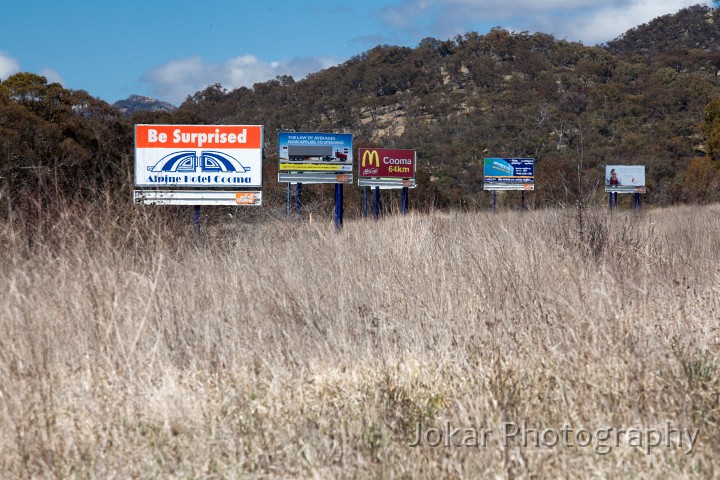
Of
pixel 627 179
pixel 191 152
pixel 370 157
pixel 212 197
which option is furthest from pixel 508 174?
pixel 191 152

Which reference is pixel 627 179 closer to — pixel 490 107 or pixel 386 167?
pixel 386 167

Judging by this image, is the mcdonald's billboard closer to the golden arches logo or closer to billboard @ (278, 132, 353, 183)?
the golden arches logo

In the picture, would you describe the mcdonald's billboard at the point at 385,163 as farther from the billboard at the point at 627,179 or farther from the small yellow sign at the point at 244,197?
the small yellow sign at the point at 244,197

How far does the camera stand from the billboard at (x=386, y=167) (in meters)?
33.6

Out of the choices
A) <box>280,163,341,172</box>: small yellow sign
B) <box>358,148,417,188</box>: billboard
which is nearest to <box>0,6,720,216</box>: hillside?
<box>358,148,417,188</box>: billboard

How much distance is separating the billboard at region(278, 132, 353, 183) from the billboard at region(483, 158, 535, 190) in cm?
1844

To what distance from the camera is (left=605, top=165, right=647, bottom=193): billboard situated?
43.2 m

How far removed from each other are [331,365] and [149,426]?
1433mm

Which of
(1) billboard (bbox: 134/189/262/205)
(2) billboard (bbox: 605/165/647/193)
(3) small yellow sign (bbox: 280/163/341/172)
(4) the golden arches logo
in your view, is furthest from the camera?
(2) billboard (bbox: 605/165/647/193)

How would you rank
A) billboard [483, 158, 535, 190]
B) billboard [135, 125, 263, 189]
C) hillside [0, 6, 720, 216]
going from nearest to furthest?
billboard [135, 125, 263, 189]
billboard [483, 158, 535, 190]
hillside [0, 6, 720, 216]

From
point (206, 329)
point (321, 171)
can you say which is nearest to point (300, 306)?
point (206, 329)

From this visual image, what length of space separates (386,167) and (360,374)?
2892 cm

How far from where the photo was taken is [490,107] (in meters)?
73.6

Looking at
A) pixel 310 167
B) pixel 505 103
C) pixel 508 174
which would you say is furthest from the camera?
pixel 505 103
